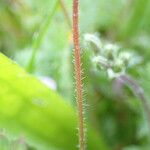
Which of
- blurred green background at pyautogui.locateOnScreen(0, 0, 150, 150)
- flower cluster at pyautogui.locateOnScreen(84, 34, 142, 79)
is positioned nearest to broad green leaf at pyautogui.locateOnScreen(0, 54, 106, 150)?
blurred green background at pyautogui.locateOnScreen(0, 0, 150, 150)

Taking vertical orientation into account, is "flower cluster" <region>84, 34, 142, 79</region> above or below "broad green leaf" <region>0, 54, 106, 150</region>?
above

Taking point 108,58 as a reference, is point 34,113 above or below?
below

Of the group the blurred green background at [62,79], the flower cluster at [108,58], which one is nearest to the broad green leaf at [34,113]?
the blurred green background at [62,79]

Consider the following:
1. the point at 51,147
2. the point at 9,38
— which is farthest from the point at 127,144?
the point at 9,38

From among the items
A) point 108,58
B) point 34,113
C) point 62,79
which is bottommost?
point 34,113

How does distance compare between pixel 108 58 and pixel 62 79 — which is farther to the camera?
pixel 62 79

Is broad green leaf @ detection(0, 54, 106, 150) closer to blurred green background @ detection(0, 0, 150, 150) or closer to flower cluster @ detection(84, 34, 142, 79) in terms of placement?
blurred green background @ detection(0, 0, 150, 150)

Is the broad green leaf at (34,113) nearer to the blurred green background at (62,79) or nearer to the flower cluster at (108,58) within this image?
the blurred green background at (62,79)
